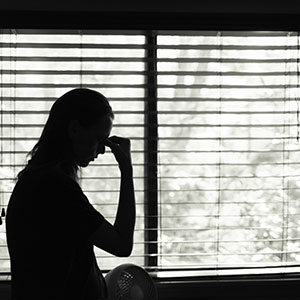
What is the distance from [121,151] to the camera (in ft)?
5.72

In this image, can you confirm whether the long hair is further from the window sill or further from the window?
the window sill

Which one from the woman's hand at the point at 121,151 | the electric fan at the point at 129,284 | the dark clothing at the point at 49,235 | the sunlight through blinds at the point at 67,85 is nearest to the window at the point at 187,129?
the sunlight through blinds at the point at 67,85

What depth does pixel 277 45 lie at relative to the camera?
8.25 ft

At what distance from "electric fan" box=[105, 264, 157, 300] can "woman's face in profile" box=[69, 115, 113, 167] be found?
54cm

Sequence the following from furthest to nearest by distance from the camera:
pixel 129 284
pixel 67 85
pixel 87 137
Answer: pixel 67 85 → pixel 129 284 → pixel 87 137

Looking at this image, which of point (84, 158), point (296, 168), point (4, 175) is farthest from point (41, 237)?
point (296, 168)

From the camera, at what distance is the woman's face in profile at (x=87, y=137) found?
1574mm

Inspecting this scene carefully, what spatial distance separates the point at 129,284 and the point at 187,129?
2.56ft
